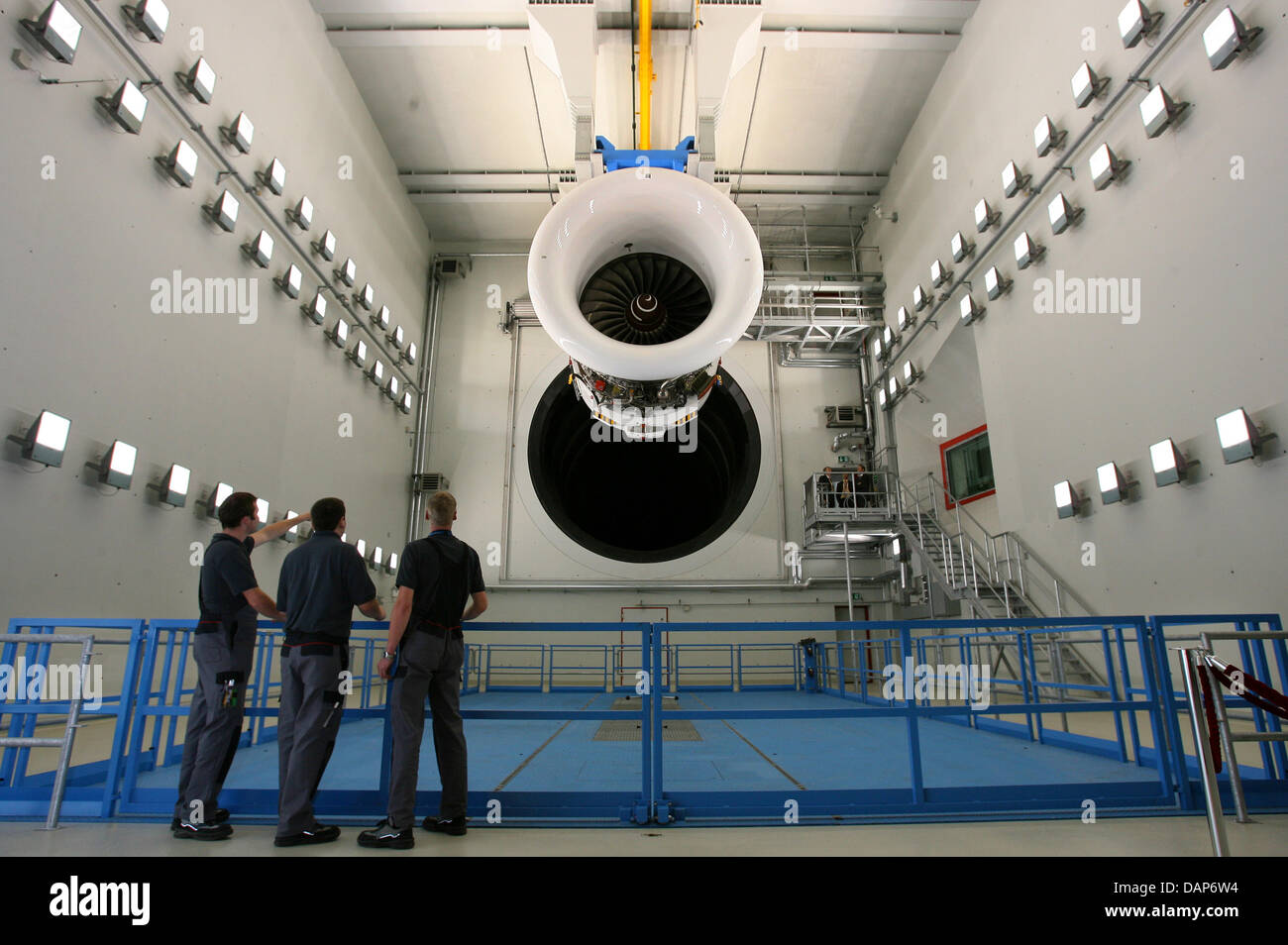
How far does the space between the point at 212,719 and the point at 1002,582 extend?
24.6ft

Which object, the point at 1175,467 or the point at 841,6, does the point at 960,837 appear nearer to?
the point at 1175,467

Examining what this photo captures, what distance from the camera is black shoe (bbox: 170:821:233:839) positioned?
2.32 meters

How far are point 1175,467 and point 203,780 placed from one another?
6.10 metres

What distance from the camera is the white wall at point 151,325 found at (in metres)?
3.96

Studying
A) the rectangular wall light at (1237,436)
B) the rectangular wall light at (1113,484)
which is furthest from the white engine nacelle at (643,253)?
the rectangular wall light at (1113,484)

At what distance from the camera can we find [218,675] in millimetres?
2479

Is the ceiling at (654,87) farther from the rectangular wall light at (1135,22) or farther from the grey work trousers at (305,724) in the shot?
the grey work trousers at (305,724)

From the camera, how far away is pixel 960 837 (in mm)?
2336

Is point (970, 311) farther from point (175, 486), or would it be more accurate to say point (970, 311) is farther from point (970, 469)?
point (175, 486)

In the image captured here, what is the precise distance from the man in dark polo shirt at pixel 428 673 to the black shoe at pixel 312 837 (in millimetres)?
173

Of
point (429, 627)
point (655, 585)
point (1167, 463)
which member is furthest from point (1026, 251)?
point (429, 627)

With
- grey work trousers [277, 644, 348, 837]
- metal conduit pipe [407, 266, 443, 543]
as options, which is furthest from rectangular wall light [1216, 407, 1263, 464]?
metal conduit pipe [407, 266, 443, 543]
